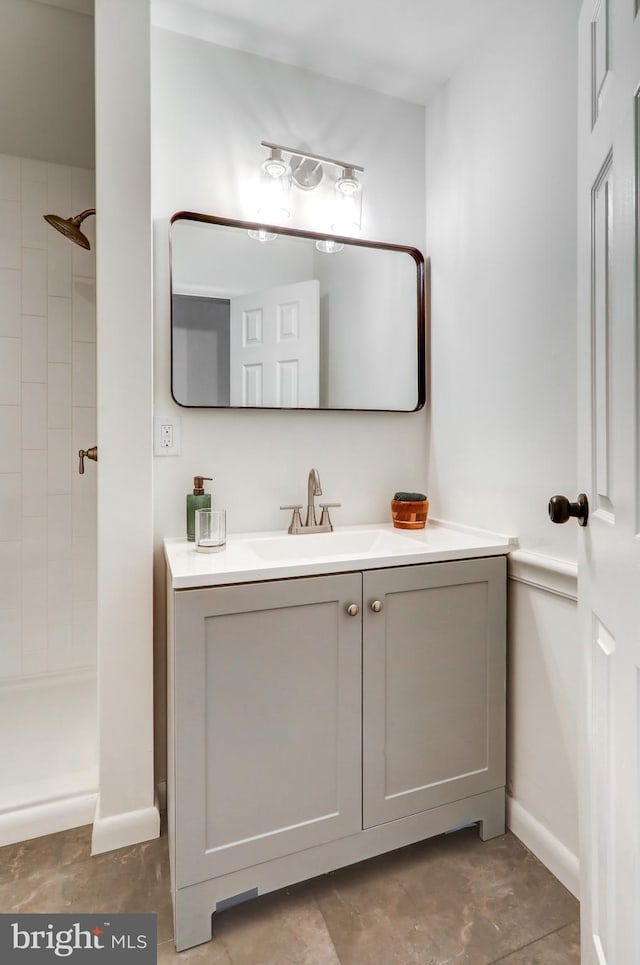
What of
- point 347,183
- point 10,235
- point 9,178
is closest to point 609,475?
point 347,183

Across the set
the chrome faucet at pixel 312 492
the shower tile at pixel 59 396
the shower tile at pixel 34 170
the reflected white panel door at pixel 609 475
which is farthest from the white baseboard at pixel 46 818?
the shower tile at pixel 34 170

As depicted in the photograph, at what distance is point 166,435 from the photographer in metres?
1.63

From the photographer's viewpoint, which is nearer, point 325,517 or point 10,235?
point 325,517

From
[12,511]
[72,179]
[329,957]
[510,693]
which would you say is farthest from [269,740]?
[72,179]

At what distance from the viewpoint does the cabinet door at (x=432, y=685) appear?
1.34m

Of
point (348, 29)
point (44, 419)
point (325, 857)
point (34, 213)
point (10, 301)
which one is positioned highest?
point (348, 29)

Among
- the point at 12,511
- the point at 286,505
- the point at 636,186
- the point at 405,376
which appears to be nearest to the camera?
the point at 636,186

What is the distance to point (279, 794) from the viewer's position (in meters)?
1.25

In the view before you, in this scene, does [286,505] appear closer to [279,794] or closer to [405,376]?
[405,376]

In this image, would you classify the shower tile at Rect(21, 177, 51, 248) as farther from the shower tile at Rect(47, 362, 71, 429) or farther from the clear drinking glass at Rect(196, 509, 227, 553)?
the clear drinking glass at Rect(196, 509, 227, 553)

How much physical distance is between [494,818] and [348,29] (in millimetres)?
2438

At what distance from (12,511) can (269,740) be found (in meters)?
1.66

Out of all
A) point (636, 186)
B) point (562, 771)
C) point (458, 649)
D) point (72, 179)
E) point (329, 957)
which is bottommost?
point (329, 957)

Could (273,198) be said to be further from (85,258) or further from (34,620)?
(34,620)
